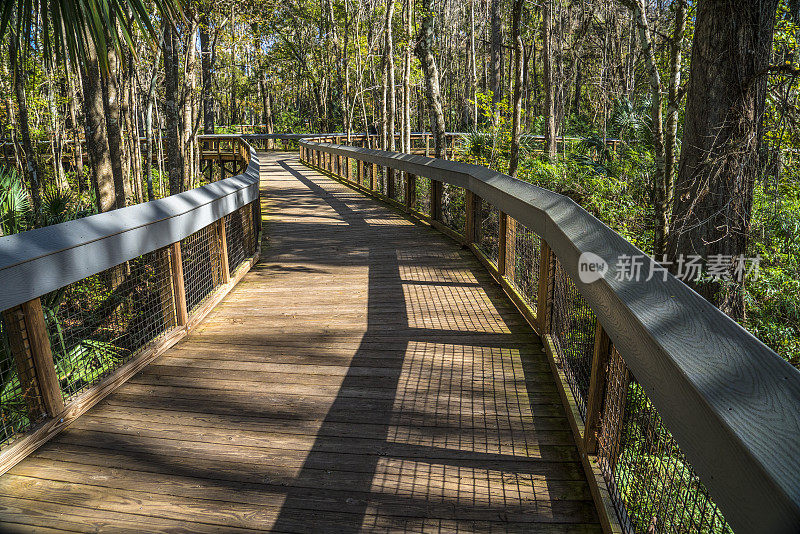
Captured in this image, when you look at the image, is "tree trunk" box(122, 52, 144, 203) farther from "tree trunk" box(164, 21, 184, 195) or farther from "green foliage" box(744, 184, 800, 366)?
"green foliage" box(744, 184, 800, 366)

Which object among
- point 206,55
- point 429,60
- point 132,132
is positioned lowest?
point 132,132

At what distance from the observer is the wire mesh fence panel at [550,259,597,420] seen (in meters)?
3.38

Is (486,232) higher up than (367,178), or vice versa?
(367,178)

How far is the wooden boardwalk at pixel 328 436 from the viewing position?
2.49m

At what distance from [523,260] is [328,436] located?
2.72 meters

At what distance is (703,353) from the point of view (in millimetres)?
1577

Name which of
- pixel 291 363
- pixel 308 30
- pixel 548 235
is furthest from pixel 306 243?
pixel 308 30

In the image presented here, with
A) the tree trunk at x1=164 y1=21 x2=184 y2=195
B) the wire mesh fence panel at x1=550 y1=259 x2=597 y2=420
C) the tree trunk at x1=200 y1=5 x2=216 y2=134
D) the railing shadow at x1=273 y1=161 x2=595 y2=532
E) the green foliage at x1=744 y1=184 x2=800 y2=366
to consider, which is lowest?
the green foliage at x1=744 y1=184 x2=800 y2=366

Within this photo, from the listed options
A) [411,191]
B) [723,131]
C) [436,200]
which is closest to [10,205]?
[436,200]

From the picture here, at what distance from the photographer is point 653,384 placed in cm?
185

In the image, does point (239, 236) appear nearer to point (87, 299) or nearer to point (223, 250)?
point (223, 250)

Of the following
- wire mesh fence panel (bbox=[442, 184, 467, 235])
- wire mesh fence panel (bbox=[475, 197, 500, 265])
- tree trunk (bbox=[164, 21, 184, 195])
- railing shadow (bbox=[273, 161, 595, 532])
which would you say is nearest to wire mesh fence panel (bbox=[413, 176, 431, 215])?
wire mesh fence panel (bbox=[442, 184, 467, 235])

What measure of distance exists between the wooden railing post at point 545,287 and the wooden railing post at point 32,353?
10.1ft

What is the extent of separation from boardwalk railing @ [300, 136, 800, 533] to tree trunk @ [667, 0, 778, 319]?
1.75 meters
